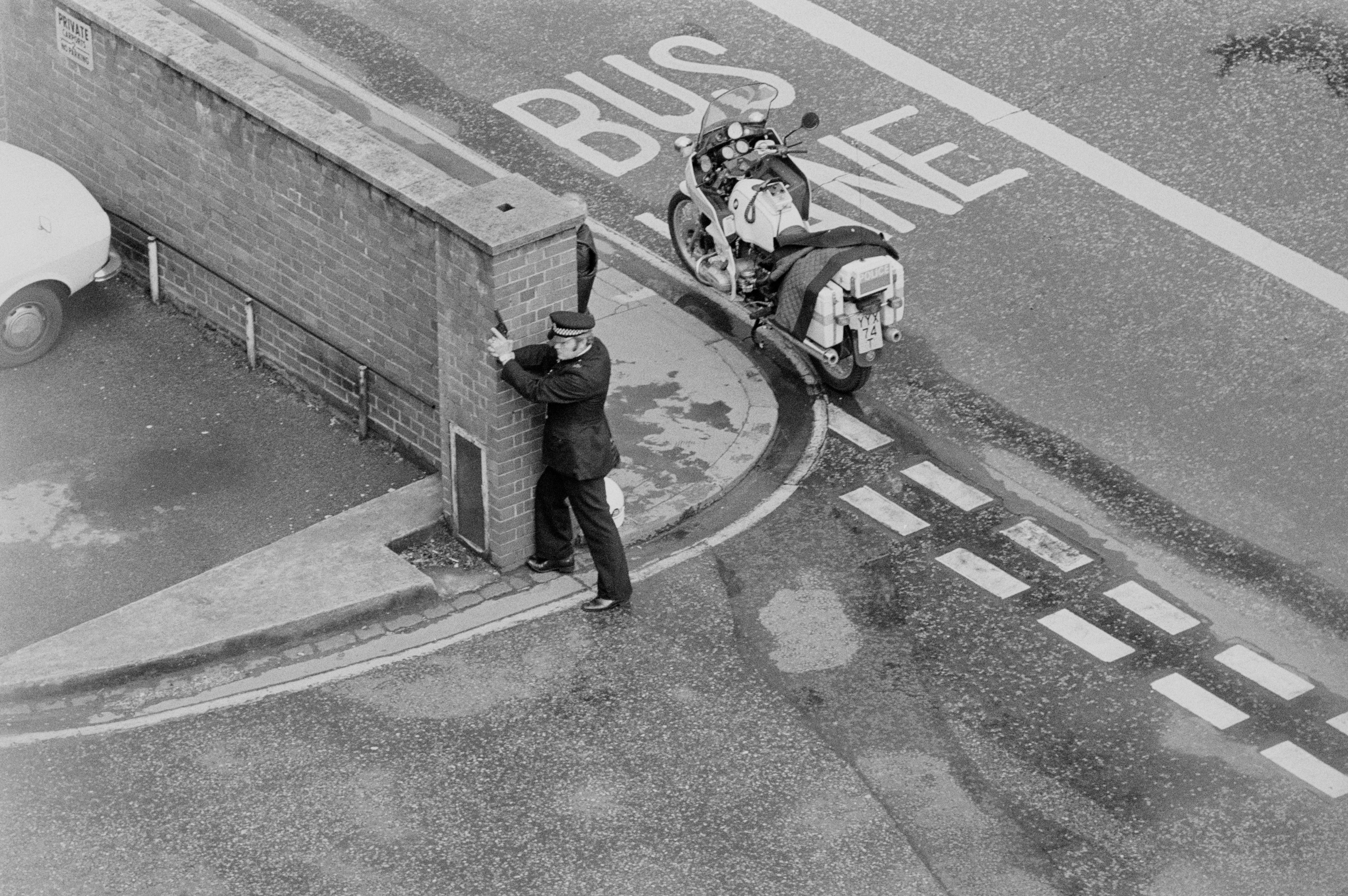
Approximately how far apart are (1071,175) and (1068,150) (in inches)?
17.1

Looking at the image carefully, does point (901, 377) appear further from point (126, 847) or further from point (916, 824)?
point (126, 847)

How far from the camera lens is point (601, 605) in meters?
11.6

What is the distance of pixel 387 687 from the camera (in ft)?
35.8

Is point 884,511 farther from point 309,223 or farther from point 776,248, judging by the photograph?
point 309,223

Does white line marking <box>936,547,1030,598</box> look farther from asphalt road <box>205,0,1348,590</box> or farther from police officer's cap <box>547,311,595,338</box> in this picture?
police officer's cap <box>547,311,595,338</box>

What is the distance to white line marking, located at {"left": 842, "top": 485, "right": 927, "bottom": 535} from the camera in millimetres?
12344

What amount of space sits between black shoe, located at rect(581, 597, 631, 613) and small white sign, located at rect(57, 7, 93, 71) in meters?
5.75

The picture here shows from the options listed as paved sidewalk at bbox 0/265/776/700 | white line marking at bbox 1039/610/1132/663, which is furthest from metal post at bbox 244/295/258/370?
white line marking at bbox 1039/610/1132/663

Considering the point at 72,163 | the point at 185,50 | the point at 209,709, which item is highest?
the point at 185,50

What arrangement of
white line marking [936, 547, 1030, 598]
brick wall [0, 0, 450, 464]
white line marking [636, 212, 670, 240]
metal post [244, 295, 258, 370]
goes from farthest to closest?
white line marking [636, 212, 670, 240]
metal post [244, 295, 258, 370]
brick wall [0, 0, 450, 464]
white line marking [936, 547, 1030, 598]

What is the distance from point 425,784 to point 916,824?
2565 millimetres

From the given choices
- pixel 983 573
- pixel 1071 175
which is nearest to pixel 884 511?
pixel 983 573

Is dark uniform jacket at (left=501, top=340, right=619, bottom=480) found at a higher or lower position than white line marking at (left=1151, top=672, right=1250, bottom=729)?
higher

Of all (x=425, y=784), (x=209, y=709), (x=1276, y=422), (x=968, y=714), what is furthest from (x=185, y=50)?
(x=1276, y=422)
